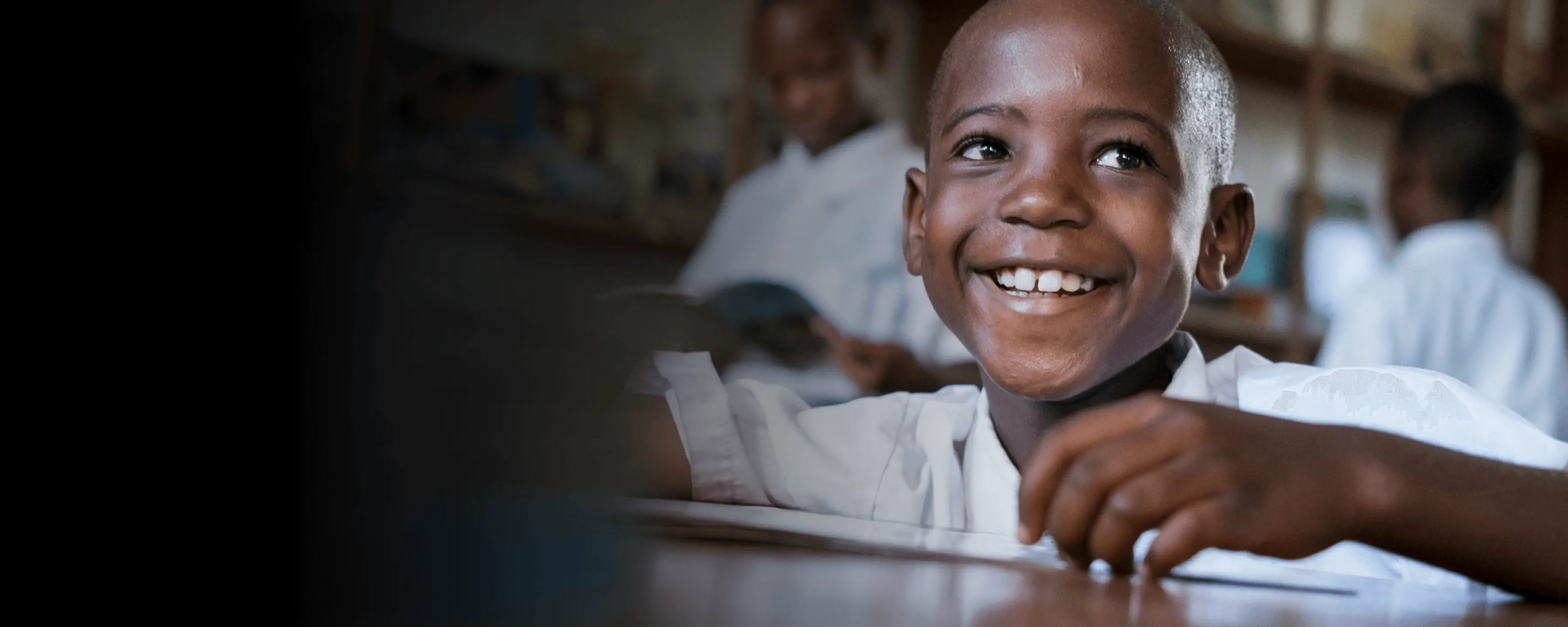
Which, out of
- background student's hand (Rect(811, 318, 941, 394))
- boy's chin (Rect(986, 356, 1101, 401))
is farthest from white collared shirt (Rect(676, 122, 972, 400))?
boy's chin (Rect(986, 356, 1101, 401))

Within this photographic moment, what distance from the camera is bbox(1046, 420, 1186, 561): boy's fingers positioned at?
24cm

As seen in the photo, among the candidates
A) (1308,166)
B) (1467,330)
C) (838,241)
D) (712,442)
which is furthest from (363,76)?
(1308,166)

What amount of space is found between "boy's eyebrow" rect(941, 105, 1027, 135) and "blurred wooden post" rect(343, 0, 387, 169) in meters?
0.34

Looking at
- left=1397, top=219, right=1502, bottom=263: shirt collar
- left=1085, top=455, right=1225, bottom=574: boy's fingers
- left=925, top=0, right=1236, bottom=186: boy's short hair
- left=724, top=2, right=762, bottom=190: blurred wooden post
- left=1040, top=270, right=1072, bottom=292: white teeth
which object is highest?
left=724, top=2, right=762, bottom=190: blurred wooden post

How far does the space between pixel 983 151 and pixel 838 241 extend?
2.65 feet

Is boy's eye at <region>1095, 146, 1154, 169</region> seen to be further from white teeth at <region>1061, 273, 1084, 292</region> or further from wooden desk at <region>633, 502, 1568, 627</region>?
wooden desk at <region>633, 502, 1568, 627</region>

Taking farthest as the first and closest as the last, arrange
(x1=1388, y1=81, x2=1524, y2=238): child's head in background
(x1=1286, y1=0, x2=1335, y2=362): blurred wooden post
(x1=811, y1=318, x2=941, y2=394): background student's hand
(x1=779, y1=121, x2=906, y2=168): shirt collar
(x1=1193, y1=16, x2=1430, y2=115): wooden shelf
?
(x1=1286, y1=0, x2=1335, y2=362): blurred wooden post < (x1=1193, y1=16, x2=1430, y2=115): wooden shelf < (x1=1388, y1=81, x2=1524, y2=238): child's head in background < (x1=779, y1=121, x2=906, y2=168): shirt collar < (x1=811, y1=318, x2=941, y2=394): background student's hand

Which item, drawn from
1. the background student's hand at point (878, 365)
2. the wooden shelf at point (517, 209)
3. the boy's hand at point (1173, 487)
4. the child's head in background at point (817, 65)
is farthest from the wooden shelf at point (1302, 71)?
the wooden shelf at point (517, 209)

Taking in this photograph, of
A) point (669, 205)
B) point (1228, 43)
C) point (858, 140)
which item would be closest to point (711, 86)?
point (669, 205)

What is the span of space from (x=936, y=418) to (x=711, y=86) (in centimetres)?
107

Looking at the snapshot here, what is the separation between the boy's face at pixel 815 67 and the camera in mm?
1279

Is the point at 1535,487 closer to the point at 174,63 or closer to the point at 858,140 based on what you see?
the point at 174,63

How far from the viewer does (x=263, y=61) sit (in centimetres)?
6

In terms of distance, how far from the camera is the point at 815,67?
129 cm
